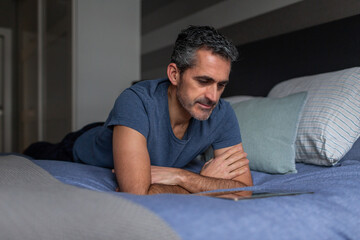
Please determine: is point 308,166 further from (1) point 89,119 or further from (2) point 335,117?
(1) point 89,119

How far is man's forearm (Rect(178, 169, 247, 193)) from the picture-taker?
1.17 m

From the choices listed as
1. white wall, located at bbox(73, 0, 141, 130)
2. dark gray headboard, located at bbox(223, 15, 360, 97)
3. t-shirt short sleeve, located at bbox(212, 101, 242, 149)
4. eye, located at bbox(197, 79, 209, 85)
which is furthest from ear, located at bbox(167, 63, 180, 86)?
white wall, located at bbox(73, 0, 141, 130)

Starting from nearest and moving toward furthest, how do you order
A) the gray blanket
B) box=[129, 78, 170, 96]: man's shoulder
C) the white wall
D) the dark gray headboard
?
1. the gray blanket
2. box=[129, 78, 170, 96]: man's shoulder
3. the dark gray headboard
4. the white wall

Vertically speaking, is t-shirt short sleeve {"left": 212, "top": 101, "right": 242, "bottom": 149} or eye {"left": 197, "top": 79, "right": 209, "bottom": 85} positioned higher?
eye {"left": 197, "top": 79, "right": 209, "bottom": 85}

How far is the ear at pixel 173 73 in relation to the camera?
4.43ft

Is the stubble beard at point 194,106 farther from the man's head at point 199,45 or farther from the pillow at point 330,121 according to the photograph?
the pillow at point 330,121

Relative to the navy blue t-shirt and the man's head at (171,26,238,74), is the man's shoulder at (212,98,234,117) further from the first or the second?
the man's head at (171,26,238,74)

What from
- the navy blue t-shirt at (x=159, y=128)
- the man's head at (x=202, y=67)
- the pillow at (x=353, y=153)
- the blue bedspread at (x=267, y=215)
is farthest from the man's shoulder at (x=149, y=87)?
the pillow at (x=353, y=153)

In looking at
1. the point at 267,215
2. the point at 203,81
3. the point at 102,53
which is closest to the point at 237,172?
the point at 203,81

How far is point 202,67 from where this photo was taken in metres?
1.25

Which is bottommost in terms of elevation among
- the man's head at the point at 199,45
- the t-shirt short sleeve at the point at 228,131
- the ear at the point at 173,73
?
the t-shirt short sleeve at the point at 228,131

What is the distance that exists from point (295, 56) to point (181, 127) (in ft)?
3.02

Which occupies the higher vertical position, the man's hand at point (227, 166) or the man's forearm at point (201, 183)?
the man's hand at point (227, 166)

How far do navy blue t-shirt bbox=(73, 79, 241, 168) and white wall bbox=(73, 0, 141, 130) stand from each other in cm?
172
